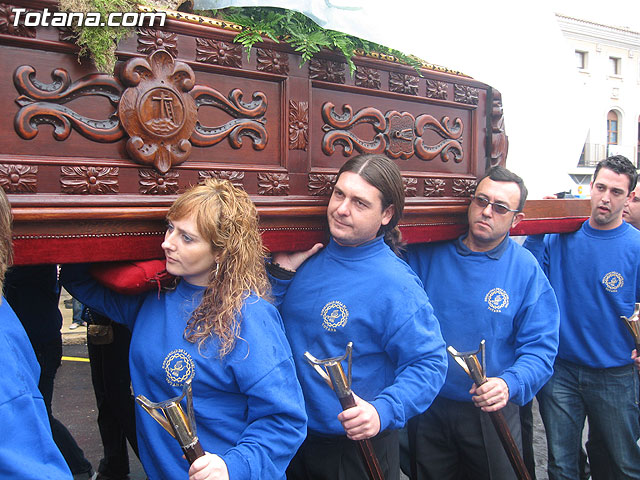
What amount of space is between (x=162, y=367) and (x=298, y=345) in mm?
603

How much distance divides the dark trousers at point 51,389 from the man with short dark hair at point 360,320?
4.70ft

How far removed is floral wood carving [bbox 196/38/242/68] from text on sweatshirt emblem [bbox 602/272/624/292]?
2326 millimetres

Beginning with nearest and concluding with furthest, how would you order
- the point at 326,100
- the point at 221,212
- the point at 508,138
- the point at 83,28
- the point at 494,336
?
1. the point at 83,28
2. the point at 221,212
3. the point at 326,100
4. the point at 494,336
5. the point at 508,138

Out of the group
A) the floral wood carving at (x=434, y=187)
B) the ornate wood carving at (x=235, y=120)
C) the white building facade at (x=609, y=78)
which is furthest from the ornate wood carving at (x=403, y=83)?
the white building facade at (x=609, y=78)

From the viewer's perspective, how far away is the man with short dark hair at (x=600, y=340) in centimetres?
311

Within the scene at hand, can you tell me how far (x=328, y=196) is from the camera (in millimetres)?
2381

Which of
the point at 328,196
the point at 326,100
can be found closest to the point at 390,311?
the point at 328,196

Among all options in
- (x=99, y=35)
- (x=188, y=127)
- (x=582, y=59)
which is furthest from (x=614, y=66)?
(x=99, y=35)

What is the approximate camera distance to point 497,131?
3.04 meters

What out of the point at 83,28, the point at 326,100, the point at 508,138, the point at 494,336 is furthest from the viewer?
the point at 508,138

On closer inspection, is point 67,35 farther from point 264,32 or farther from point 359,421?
point 359,421

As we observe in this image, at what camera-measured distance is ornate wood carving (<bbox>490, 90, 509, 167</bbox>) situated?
301cm

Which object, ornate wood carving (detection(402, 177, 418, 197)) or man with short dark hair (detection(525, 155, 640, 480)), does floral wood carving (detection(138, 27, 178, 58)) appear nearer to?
ornate wood carving (detection(402, 177, 418, 197))

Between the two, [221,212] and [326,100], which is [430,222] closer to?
[326,100]
